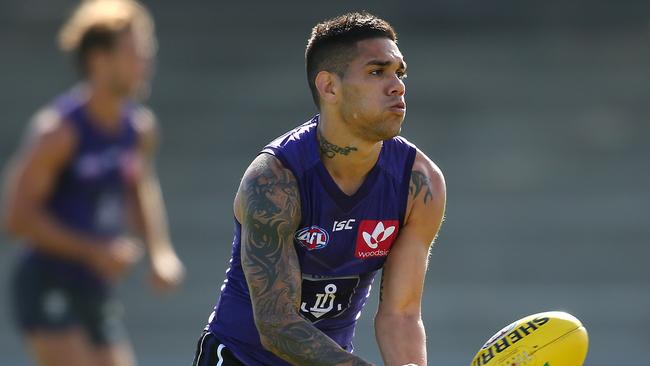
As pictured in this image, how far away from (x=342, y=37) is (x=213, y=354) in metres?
1.32

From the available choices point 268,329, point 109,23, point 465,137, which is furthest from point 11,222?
point 465,137

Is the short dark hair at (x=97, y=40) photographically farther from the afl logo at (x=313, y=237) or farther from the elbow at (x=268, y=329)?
the elbow at (x=268, y=329)

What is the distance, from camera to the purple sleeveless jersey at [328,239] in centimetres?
432

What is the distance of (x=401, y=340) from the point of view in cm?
444

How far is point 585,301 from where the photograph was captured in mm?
12500

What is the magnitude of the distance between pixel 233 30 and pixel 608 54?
520 centimetres

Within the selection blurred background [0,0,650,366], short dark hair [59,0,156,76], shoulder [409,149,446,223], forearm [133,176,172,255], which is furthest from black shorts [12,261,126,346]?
blurred background [0,0,650,366]

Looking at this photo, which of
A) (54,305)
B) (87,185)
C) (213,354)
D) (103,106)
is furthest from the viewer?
(103,106)

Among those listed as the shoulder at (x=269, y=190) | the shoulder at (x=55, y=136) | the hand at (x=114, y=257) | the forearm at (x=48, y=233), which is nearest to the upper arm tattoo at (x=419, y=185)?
the shoulder at (x=269, y=190)

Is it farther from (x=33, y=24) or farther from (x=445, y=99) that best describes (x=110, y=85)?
(x=33, y=24)

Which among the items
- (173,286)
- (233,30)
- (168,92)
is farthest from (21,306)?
(233,30)

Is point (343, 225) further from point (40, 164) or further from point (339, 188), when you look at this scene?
point (40, 164)

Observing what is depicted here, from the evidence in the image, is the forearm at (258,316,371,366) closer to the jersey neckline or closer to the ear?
the jersey neckline

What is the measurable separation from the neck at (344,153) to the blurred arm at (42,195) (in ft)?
8.55
